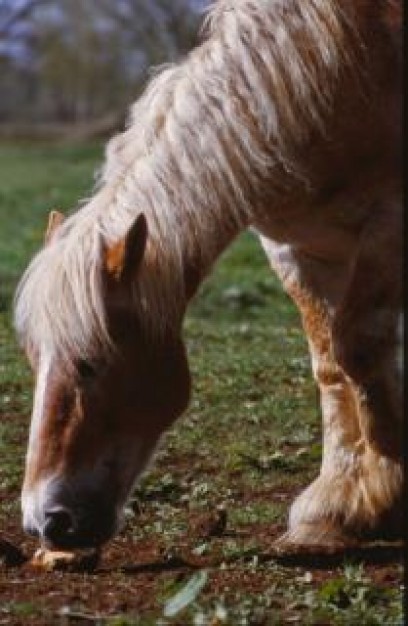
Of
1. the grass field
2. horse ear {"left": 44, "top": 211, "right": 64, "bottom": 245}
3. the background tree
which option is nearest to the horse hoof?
the grass field

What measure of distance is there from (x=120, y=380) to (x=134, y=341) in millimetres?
122

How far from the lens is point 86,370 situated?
12.9ft

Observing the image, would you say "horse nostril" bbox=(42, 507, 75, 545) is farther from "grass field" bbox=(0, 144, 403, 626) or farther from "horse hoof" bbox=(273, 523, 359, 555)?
"horse hoof" bbox=(273, 523, 359, 555)

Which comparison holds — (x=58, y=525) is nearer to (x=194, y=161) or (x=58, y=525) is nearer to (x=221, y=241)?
(x=221, y=241)

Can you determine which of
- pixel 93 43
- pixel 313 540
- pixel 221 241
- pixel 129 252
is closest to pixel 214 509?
pixel 313 540

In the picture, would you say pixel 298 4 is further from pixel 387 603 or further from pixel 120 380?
pixel 387 603

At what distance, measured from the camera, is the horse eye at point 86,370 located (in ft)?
12.9

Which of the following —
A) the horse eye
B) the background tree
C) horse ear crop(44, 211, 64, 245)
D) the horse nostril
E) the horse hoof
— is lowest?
the horse hoof

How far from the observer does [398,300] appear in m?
4.37

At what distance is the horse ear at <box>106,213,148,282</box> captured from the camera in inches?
154

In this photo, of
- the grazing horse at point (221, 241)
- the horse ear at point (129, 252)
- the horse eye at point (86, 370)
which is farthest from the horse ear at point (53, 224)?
the horse eye at point (86, 370)

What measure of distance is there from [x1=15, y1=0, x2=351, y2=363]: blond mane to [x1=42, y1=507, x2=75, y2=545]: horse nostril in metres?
0.44

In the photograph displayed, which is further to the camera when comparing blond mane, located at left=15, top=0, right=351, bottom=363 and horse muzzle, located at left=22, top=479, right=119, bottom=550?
blond mane, located at left=15, top=0, right=351, bottom=363

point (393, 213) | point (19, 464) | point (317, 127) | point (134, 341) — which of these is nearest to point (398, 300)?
point (393, 213)
